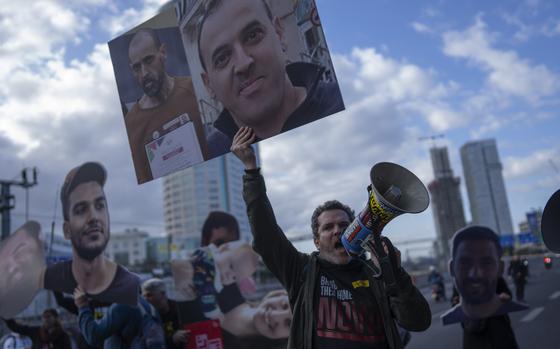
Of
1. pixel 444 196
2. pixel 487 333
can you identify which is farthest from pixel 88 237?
pixel 444 196

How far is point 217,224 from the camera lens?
7.59 metres

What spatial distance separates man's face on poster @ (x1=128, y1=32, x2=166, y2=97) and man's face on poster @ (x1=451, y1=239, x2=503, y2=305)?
382cm

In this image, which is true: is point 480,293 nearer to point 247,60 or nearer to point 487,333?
point 487,333

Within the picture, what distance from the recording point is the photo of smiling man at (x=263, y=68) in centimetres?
311

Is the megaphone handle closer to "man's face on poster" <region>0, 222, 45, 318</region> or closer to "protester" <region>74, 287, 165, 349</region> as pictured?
"protester" <region>74, 287, 165, 349</region>

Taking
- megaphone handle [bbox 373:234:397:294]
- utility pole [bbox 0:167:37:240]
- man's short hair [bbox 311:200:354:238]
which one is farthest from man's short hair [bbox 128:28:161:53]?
utility pole [bbox 0:167:37:240]

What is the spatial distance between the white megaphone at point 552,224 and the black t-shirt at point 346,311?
1353 millimetres

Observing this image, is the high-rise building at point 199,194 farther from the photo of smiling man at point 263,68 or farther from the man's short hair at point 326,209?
the man's short hair at point 326,209

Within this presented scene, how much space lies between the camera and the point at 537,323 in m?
11.1

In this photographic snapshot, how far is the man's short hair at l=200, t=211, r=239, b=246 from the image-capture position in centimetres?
757

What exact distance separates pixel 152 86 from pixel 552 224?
2.97 m

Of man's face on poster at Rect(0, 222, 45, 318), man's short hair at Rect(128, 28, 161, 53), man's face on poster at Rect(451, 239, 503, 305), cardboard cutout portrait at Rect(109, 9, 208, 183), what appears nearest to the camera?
cardboard cutout portrait at Rect(109, 9, 208, 183)

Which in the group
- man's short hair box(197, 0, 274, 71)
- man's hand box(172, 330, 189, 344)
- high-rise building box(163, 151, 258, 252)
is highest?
high-rise building box(163, 151, 258, 252)

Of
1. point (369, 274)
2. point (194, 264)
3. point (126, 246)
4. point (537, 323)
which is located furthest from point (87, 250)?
point (126, 246)
